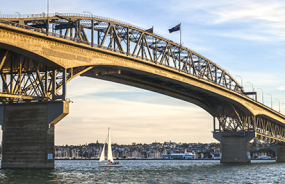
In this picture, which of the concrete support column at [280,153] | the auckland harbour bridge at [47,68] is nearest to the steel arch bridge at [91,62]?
the auckland harbour bridge at [47,68]

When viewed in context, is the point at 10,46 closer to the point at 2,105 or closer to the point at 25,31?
the point at 25,31

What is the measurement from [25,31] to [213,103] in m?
71.1

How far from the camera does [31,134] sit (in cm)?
5628

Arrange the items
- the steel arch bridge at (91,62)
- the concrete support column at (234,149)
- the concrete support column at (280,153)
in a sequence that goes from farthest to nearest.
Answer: the concrete support column at (280,153) → the concrete support column at (234,149) → the steel arch bridge at (91,62)

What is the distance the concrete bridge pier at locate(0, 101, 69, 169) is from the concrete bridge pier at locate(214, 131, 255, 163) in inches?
2565

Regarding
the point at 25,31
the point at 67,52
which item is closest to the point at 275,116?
the point at 67,52

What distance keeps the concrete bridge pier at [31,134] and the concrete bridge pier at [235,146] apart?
214 ft

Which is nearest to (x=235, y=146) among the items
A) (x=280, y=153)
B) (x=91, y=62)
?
(x=280, y=153)

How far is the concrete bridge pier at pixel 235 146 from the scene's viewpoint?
360 ft

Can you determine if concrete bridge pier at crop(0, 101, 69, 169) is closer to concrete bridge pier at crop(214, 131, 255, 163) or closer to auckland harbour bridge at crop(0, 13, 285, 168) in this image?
auckland harbour bridge at crop(0, 13, 285, 168)

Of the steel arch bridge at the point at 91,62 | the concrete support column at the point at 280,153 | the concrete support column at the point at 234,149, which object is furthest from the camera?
the concrete support column at the point at 280,153

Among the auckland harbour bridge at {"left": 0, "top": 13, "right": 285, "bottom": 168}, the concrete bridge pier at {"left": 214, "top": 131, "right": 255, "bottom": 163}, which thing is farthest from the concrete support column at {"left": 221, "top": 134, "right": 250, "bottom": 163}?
the auckland harbour bridge at {"left": 0, "top": 13, "right": 285, "bottom": 168}

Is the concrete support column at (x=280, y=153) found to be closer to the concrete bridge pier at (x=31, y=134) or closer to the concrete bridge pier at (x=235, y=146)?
the concrete bridge pier at (x=235, y=146)

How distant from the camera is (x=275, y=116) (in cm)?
12275
